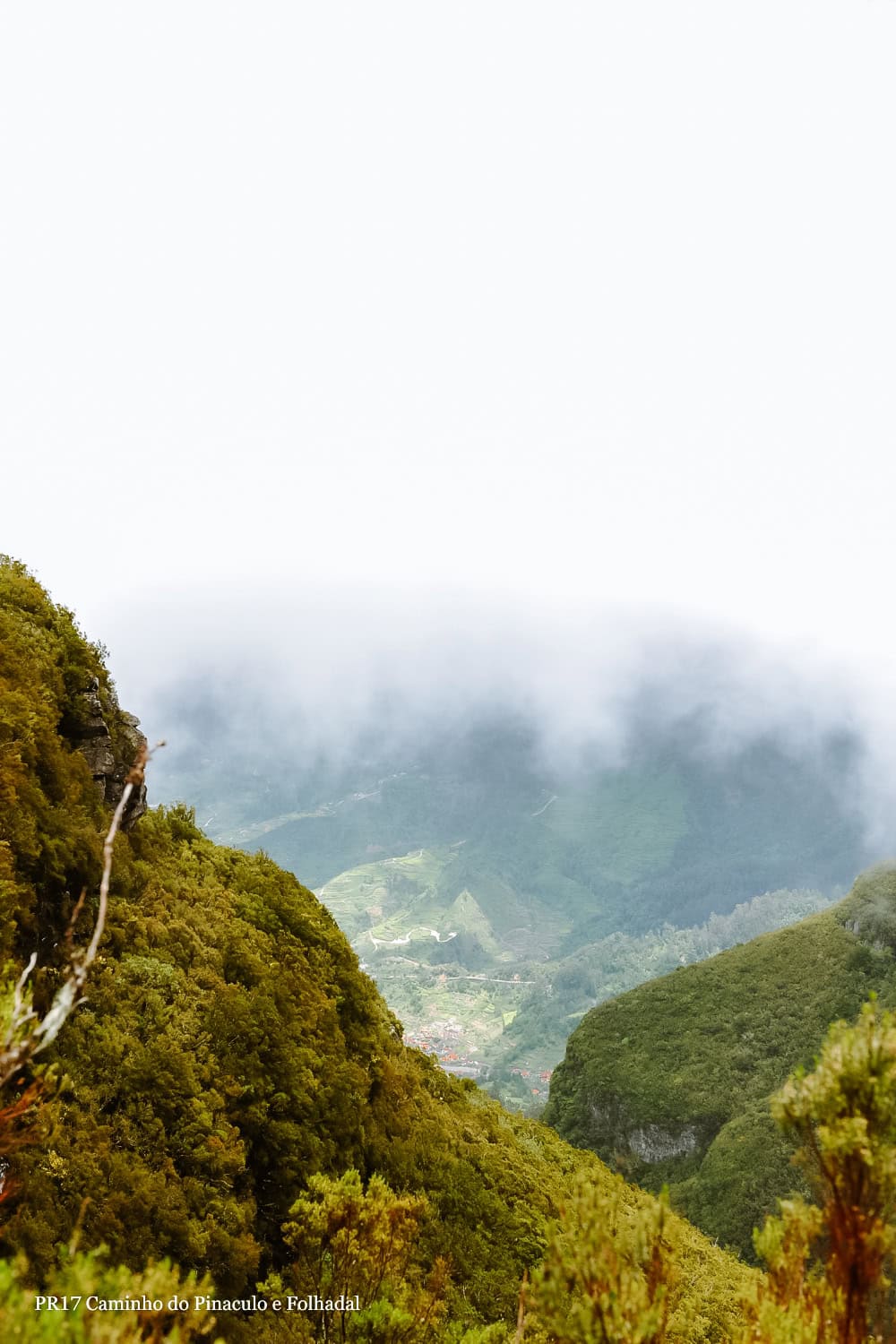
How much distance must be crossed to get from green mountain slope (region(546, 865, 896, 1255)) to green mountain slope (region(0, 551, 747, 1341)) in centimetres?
11935

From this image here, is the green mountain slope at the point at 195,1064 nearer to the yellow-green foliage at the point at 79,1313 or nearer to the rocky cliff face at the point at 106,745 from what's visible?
the rocky cliff face at the point at 106,745

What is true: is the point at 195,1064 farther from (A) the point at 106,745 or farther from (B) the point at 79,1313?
(B) the point at 79,1313

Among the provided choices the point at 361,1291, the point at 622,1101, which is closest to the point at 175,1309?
the point at 361,1291

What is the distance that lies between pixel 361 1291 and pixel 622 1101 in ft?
549

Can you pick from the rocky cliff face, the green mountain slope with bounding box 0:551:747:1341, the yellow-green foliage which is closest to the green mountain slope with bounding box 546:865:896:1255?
the green mountain slope with bounding box 0:551:747:1341

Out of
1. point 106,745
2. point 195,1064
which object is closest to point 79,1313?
point 195,1064

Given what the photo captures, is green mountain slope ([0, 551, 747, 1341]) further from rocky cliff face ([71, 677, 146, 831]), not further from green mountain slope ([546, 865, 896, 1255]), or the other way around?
green mountain slope ([546, 865, 896, 1255])

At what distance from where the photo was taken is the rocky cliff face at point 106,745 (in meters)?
23.8

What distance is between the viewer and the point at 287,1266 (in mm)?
18141

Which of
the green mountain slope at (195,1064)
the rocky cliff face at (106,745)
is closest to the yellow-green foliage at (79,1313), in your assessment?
the green mountain slope at (195,1064)

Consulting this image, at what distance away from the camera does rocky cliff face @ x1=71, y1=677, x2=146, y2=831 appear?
23.8 meters

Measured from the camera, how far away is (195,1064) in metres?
19.4

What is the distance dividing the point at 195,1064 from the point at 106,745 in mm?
10849

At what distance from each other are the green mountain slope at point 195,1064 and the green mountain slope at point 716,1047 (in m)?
119
